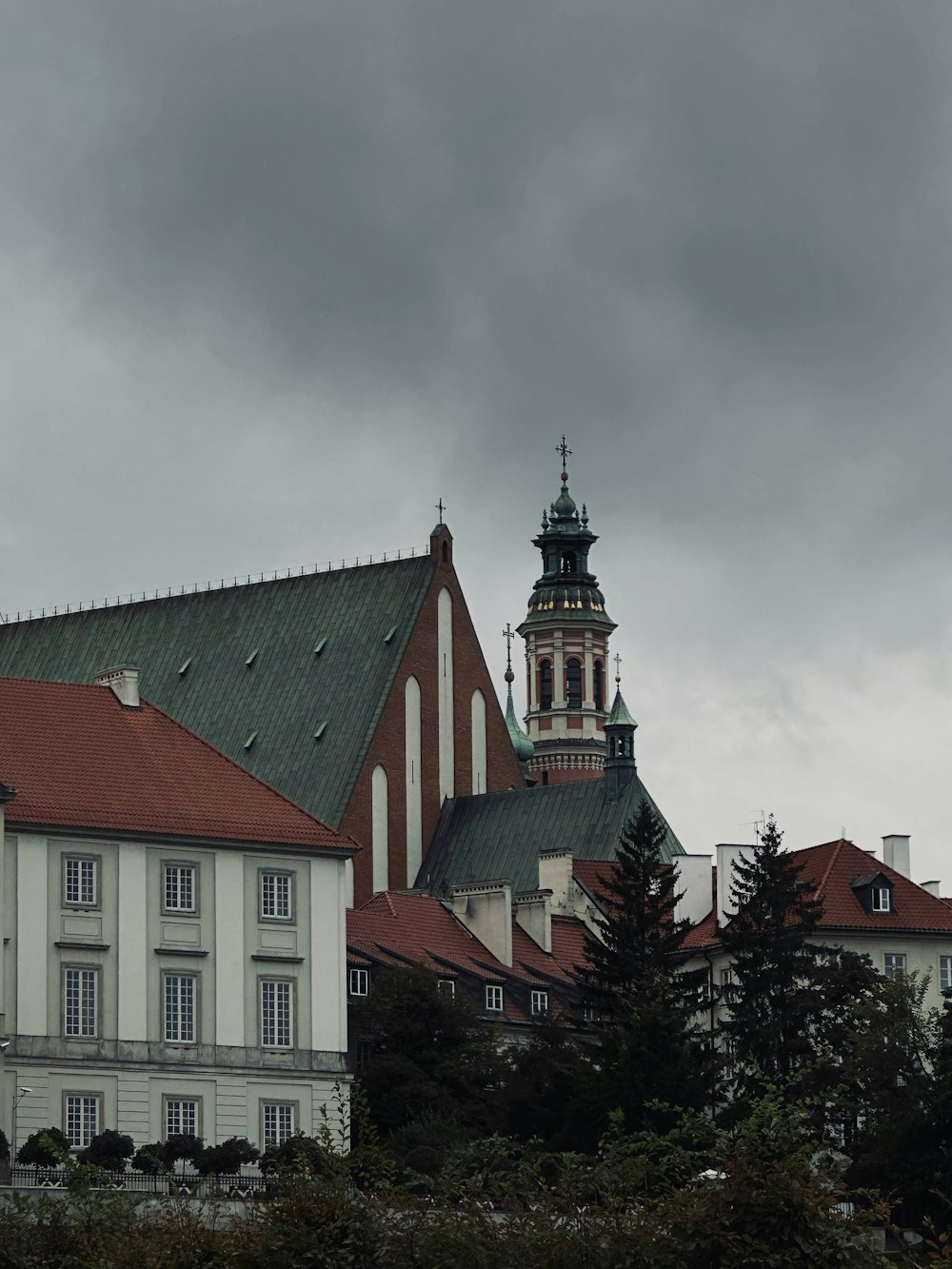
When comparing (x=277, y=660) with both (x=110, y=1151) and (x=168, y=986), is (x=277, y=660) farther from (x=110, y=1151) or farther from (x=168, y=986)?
(x=110, y=1151)

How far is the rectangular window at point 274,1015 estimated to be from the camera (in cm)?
8388

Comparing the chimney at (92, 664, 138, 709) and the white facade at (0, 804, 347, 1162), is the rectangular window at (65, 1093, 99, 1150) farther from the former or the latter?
the chimney at (92, 664, 138, 709)

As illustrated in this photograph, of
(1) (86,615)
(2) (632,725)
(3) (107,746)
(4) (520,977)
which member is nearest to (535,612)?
(2) (632,725)

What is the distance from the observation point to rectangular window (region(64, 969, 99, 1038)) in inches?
3184

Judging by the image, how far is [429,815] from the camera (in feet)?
419

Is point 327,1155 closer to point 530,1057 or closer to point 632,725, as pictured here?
point 530,1057

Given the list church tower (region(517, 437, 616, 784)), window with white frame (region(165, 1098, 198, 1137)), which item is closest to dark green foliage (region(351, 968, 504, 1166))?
window with white frame (region(165, 1098, 198, 1137))

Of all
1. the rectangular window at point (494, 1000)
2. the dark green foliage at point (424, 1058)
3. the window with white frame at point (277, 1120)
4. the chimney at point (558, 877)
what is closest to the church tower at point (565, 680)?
the chimney at point (558, 877)

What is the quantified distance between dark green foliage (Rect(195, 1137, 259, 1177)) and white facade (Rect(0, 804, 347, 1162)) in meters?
6.70

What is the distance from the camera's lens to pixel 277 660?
129 meters

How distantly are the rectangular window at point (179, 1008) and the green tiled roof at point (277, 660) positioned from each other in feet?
130

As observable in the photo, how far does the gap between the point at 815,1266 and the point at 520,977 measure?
6210cm

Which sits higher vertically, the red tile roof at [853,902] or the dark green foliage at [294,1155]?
the red tile roof at [853,902]

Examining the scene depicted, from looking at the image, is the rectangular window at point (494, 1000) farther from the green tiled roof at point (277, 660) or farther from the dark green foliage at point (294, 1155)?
the dark green foliage at point (294, 1155)
